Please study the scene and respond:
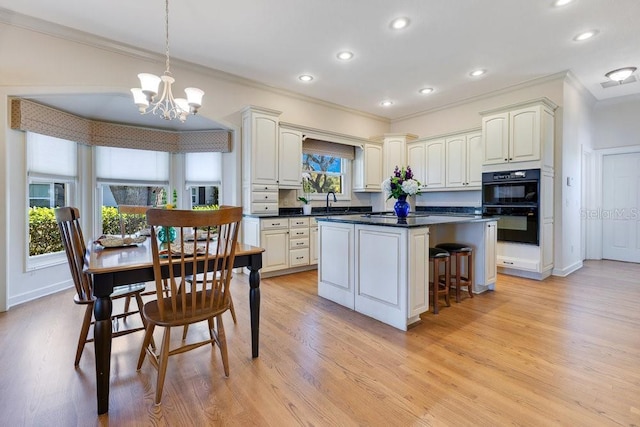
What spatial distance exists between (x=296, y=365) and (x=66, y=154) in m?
3.92

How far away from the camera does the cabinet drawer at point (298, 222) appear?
14.3ft

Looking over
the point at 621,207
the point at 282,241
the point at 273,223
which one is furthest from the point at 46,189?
the point at 621,207

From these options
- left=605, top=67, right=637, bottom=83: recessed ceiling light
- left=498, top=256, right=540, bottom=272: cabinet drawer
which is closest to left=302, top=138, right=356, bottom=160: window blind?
left=498, top=256, right=540, bottom=272: cabinet drawer

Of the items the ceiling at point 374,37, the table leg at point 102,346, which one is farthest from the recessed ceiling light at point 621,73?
the table leg at point 102,346

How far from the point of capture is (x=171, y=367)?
192 centimetres

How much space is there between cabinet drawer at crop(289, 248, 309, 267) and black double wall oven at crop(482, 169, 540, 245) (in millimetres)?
2725

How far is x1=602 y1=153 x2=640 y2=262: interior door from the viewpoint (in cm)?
506

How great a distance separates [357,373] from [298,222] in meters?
2.78

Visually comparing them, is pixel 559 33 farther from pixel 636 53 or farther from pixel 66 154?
pixel 66 154

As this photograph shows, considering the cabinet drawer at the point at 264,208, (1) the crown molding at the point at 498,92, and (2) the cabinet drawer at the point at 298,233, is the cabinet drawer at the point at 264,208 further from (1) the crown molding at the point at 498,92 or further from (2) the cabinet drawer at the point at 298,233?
(1) the crown molding at the point at 498,92

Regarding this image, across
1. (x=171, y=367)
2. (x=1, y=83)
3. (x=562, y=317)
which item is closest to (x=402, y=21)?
(x=562, y=317)

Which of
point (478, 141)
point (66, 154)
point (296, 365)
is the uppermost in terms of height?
point (478, 141)

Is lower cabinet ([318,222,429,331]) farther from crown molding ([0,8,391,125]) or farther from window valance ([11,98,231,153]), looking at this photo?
crown molding ([0,8,391,125])

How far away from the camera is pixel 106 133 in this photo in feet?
13.1
